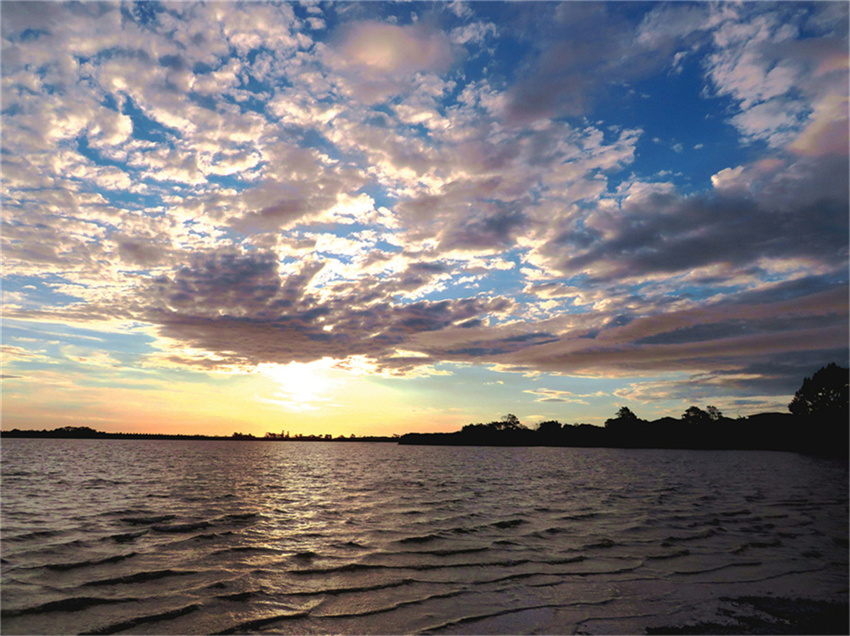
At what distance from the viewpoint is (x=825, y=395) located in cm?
14025

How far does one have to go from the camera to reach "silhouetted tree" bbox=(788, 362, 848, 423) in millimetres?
135250

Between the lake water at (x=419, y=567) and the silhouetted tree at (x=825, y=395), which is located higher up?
the silhouetted tree at (x=825, y=395)

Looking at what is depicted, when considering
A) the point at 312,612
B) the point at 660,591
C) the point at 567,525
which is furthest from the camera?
the point at 567,525

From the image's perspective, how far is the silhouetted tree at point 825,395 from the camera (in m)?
135

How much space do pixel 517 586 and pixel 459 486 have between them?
29437 mm

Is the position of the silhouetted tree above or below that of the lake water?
above

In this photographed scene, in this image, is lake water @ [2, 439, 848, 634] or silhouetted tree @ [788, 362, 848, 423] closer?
lake water @ [2, 439, 848, 634]

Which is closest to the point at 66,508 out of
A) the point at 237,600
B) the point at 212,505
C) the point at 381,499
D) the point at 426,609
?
the point at 212,505

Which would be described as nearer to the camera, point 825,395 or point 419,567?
point 419,567

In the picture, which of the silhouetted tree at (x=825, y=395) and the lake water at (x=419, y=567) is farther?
the silhouetted tree at (x=825, y=395)

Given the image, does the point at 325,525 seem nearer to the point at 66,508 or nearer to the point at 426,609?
the point at 426,609

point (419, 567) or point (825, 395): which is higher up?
point (825, 395)

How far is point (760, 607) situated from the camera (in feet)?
37.0

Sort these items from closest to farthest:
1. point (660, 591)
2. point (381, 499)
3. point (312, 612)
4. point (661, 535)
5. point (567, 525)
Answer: point (312, 612), point (660, 591), point (661, 535), point (567, 525), point (381, 499)
